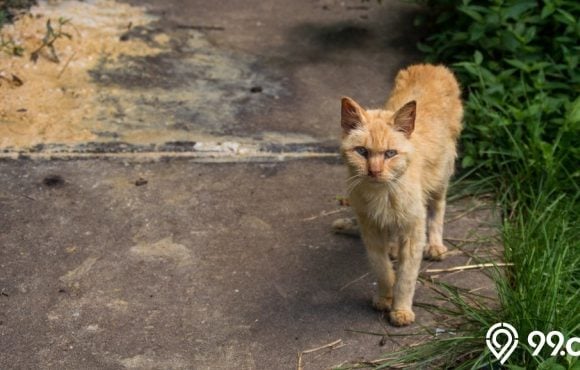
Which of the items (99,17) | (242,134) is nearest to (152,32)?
(99,17)

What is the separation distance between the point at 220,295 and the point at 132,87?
2.43 metres

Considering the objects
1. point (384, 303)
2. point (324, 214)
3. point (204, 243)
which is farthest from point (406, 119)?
point (204, 243)

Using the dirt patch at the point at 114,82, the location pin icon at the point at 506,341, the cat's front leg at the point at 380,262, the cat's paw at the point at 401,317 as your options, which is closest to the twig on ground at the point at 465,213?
the cat's front leg at the point at 380,262

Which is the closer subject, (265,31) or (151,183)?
(151,183)

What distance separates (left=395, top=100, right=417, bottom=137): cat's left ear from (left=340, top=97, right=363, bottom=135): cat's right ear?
18 centimetres

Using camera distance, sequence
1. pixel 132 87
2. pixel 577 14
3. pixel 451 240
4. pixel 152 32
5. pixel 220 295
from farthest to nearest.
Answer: pixel 152 32 → pixel 132 87 → pixel 577 14 → pixel 451 240 → pixel 220 295

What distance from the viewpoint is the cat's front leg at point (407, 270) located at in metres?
4.27

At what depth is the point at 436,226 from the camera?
488 centimetres

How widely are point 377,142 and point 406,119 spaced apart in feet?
0.64

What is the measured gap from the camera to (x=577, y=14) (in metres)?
5.72

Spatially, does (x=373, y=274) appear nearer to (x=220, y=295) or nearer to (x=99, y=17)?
(x=220, y=295)

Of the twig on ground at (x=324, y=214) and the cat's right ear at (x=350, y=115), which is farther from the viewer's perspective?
the twig on ground at (x=324, y=214)

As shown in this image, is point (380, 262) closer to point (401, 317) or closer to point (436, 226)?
point (401, 317)

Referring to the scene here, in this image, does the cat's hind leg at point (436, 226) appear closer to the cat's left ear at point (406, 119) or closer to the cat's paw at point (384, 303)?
the cat's paw at point (384, 303)
